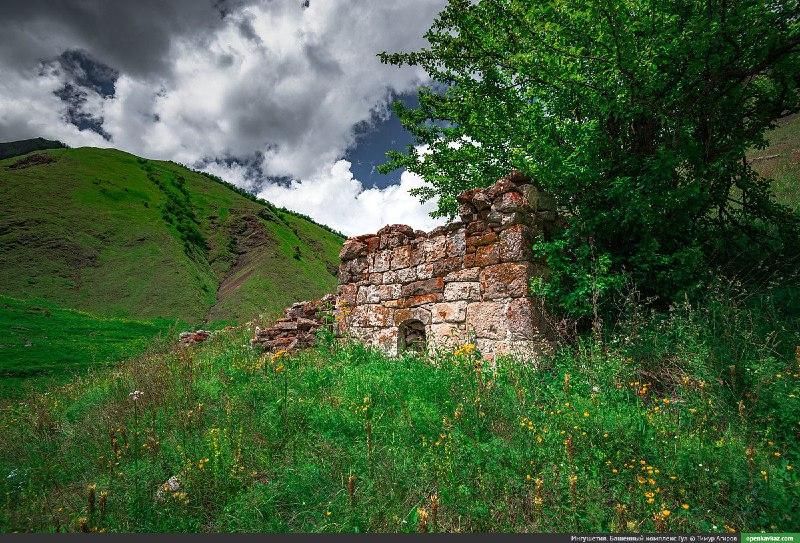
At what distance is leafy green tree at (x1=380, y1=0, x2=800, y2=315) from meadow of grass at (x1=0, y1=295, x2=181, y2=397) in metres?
10.1

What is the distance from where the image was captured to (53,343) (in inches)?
567

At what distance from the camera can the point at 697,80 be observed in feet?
18.0

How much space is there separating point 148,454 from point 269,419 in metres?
1.25

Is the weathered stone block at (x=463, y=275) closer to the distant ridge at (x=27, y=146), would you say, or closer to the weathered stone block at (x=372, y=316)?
the weathered stone block at (x=372, y=316)

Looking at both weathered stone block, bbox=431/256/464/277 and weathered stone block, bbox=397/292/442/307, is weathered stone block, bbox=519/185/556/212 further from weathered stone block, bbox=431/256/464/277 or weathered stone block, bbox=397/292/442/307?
weathered stone block, bbox=397/292/442/307

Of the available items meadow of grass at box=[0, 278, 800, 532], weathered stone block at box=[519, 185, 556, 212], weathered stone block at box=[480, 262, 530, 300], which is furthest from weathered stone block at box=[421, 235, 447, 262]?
meadow of grass at box=[0, 278, 800, 532]

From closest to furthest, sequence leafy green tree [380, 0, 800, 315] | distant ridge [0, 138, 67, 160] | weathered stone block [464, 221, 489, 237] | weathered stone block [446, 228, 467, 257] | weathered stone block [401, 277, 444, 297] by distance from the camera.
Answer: leafy green tree [380, 0, 800, 315] < weathered stone block [464, 221, 489, 237] < weathered stone block [446, 228, 467, 257] < weathered stone block [401, 277, 444, 297] < distant ridge [0, 138, 67, 160]

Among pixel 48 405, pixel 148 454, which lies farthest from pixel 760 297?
pixel 48 405

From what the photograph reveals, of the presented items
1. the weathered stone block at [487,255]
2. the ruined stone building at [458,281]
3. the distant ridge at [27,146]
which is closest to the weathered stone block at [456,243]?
the ruined stone building at [458,281]

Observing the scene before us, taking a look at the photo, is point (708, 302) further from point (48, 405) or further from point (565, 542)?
point (48, 405)

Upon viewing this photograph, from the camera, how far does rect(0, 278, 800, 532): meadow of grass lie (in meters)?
2.76

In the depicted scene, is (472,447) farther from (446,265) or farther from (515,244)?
(446,265)

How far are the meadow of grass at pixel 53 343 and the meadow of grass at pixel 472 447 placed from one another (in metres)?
6.62

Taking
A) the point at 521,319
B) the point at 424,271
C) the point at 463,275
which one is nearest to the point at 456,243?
the point at 463,275
